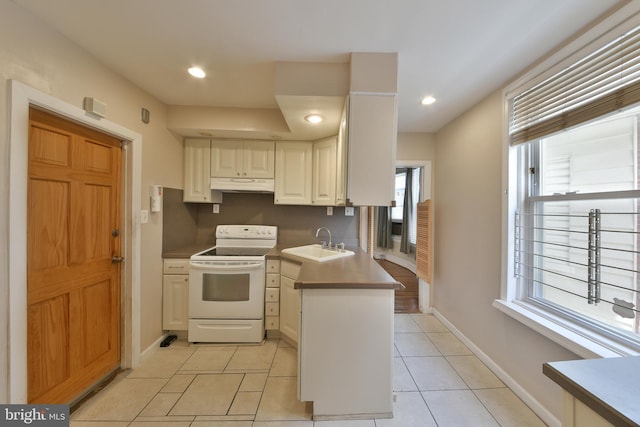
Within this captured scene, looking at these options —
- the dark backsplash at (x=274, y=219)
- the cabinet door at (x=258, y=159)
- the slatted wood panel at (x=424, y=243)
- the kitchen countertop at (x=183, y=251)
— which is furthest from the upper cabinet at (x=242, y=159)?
the slatted wood panel at (x=424, y=243)

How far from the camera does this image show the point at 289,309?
2.25 metres

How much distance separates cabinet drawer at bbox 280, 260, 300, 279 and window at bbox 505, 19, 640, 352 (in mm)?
1711

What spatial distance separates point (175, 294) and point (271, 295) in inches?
37.5

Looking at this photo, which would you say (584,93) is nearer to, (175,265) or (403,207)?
(175,265)

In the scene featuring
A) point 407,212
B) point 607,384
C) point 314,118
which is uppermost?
point 314,118

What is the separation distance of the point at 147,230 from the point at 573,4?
3.16 m

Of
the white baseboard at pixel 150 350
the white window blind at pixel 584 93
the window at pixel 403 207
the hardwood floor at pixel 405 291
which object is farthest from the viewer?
the window at pixel 403 207

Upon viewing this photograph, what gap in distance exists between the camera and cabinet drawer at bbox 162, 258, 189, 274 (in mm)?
2309

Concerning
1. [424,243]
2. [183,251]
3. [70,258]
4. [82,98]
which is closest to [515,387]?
[424,243]

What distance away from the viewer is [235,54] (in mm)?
1577

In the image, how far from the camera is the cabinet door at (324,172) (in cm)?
258

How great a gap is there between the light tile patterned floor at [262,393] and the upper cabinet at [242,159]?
179 cm

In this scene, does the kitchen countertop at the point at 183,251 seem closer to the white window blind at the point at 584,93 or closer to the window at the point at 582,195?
the window at the point at 582,195

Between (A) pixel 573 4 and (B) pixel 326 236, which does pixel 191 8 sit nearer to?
(A) pixel 573 4
